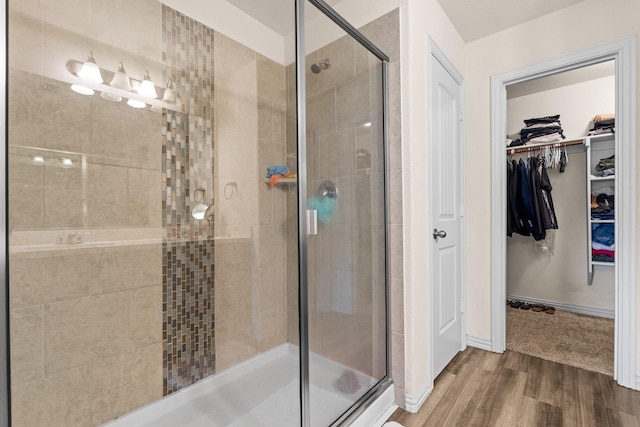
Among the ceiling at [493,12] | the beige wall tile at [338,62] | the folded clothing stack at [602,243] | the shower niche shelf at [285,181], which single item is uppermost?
the ceiling at [493,12]

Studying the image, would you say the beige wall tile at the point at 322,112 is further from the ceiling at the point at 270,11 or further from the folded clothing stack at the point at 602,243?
the folded clothing stack at the point at 602,243

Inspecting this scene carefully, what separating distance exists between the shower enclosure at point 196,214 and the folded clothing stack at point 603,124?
265cm

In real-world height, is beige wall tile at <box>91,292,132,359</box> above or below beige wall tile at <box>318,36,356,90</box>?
below

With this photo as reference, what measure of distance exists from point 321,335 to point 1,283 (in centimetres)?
118

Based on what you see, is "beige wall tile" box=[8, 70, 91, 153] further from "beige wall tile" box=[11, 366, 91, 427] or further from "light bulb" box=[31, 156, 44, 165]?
"beige wall tile" box=[11, 366, 91, 427]

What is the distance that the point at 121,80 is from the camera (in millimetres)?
1544

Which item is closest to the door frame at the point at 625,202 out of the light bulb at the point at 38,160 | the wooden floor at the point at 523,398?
the wooden floor at the point at 523,398

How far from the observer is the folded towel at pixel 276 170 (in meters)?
1.73

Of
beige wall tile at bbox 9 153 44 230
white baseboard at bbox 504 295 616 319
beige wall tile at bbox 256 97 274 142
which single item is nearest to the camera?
beige wall tile at bbox 9 153 44 230

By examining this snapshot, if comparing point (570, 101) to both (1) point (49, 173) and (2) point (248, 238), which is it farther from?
(1) point (49, 173)

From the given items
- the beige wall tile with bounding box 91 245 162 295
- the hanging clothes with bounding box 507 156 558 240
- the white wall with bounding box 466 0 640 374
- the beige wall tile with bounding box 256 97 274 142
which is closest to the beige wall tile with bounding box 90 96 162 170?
the beige wall tile with bounding box 91 245 162 295

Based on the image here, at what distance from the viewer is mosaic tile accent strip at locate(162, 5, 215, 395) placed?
172 cm

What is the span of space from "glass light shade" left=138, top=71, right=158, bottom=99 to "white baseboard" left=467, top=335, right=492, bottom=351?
282 centimetres

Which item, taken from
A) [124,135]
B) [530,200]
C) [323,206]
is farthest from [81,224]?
[530,200]
